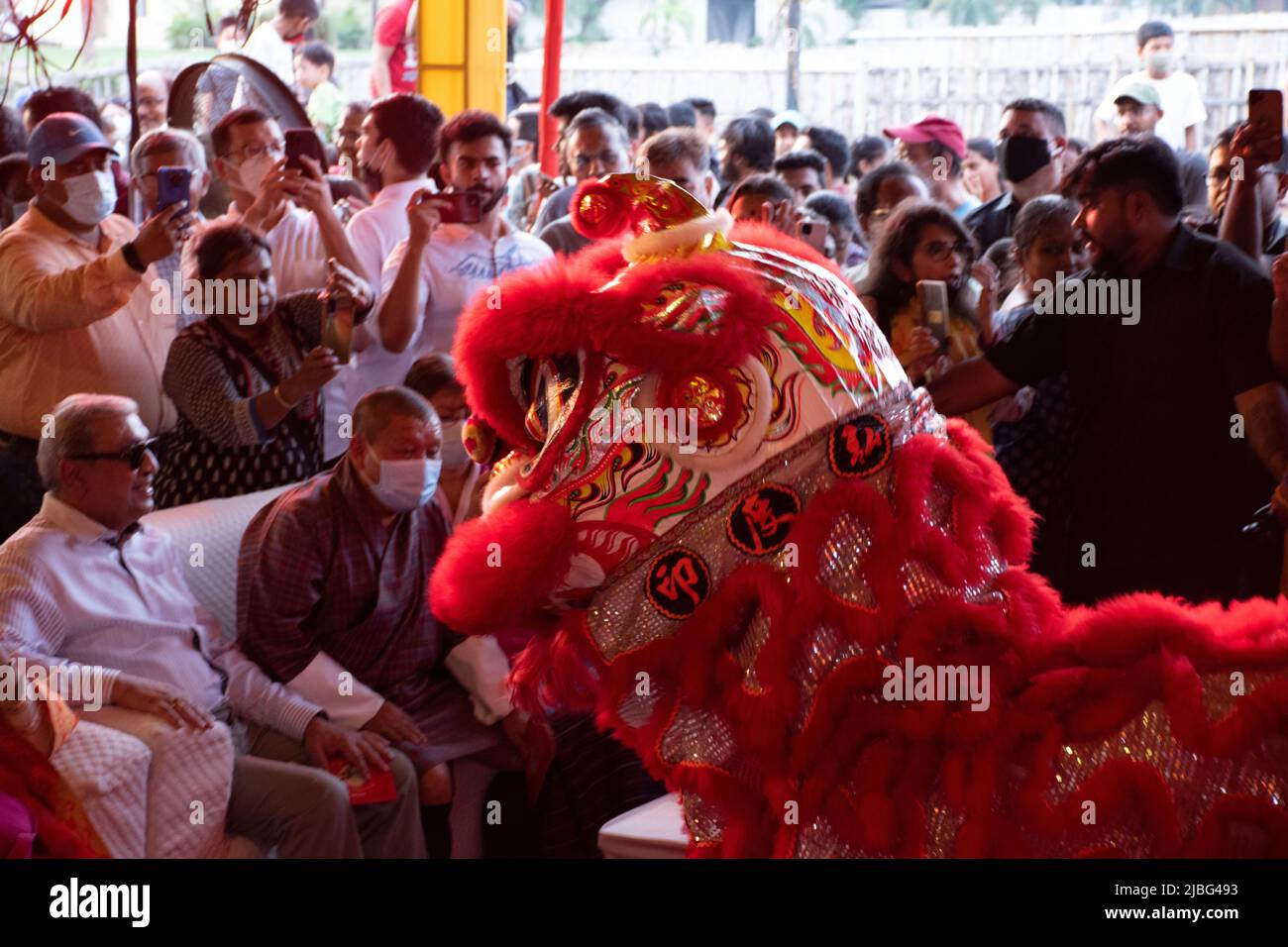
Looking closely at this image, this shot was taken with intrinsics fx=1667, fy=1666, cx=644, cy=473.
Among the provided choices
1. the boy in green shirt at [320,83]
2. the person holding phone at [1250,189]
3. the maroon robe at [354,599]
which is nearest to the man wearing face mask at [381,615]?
the maroon robe at [354,599]

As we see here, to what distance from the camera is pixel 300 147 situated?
493 centimetres

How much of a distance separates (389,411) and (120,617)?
2.35 ft

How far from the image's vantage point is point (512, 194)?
8.27 m

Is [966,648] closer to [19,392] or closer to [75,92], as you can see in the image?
[19,392]

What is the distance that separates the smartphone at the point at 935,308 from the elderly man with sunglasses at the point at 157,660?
1507mm

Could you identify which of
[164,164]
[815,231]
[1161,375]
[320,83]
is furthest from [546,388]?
[320,83]

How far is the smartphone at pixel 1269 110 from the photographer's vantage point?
3.85 meters

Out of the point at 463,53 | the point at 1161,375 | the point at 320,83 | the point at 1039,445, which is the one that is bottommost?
the point at 1039,445

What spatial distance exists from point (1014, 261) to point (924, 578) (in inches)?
134

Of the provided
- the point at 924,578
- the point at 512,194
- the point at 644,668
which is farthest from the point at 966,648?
the point at 512,194

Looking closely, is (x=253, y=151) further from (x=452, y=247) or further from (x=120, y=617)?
(x=120, y=617)

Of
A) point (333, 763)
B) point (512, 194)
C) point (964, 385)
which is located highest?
point (512, 194)
